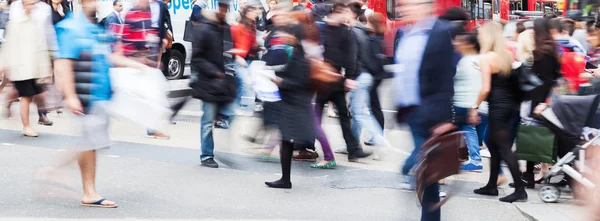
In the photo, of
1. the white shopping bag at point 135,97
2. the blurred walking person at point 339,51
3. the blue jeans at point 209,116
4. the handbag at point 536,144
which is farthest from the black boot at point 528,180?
the white shopping bag at point 135,97

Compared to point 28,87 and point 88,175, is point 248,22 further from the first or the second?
point 88,175

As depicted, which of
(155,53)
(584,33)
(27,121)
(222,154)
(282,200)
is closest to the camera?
(282,200)

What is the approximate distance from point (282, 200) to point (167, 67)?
35.0 ft

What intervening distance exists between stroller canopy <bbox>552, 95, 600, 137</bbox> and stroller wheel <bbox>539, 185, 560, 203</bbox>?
52cm

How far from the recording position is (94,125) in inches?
259

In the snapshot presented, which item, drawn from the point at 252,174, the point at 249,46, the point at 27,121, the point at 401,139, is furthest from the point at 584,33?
the point at 27,121

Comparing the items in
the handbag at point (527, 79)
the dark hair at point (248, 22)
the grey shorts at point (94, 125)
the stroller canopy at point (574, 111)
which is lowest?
the stroller canopy at point (574, 111)

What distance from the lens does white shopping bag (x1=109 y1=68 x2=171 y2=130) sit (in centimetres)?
663

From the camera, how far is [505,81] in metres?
7.86

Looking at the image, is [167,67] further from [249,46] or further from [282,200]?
[282,200]

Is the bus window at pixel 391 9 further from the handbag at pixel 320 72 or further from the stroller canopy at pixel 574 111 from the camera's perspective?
the stroller canopy at pixel 574 111

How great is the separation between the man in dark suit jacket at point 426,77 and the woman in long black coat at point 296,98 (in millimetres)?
2033

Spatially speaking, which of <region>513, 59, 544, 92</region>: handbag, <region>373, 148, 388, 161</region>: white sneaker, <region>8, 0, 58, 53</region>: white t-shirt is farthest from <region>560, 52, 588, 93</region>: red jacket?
<region>8, 0, 58, 53</region>: white t-shirt

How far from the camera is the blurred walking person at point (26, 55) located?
33.3ft
